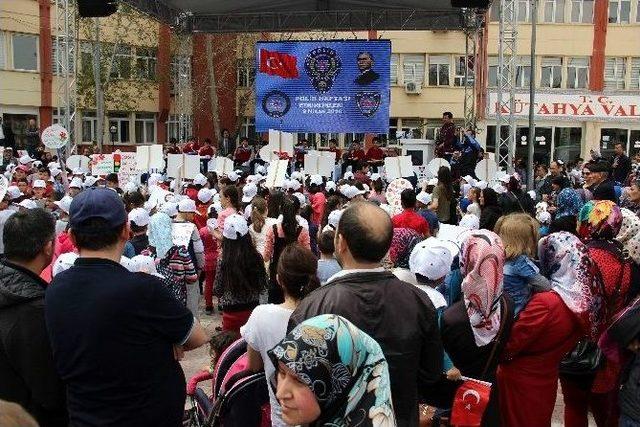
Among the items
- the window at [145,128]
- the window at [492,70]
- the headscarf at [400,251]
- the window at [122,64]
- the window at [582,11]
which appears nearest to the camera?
the headscarf at [400,251]

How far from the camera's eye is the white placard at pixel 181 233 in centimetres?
614

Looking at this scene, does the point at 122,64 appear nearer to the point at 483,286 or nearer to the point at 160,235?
the point at 160,235

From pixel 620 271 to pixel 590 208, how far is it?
1.78 feet

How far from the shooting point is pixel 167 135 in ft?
123

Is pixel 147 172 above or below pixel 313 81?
below

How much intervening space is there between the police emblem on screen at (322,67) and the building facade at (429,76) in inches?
437

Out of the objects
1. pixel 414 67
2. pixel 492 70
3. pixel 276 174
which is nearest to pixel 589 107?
pixel 492 70

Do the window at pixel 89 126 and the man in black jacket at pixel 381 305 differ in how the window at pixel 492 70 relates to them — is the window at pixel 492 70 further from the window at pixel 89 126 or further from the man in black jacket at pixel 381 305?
the man in black jacket at pixel 381 305

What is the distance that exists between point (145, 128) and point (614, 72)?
2400cm

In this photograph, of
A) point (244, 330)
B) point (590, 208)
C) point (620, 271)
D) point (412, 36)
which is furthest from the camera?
point (412, 36)

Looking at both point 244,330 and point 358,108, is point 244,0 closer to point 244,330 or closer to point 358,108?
point 358,108

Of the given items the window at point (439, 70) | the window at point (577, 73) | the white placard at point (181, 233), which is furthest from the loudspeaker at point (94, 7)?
the window at point (577, 73)

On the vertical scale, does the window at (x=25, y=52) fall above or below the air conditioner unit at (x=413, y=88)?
above

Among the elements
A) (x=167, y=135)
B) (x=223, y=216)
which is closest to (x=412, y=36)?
(x=167, y=135)
